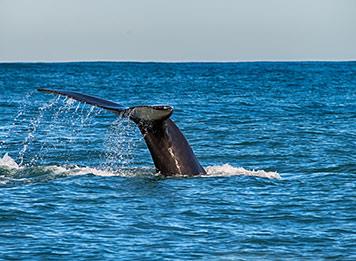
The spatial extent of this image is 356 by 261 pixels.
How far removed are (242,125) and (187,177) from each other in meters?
12.7

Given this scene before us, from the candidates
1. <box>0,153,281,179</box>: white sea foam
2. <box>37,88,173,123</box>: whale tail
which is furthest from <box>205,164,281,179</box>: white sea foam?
<box>37,88,173,123</box>: whale tail

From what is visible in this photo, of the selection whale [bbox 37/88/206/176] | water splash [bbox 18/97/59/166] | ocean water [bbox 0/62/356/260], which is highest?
whale [bbox 37/88/206/176]

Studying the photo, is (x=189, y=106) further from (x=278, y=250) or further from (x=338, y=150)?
(x=278, y=250)

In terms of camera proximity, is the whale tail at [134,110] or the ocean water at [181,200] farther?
the whale tail at [134,110]

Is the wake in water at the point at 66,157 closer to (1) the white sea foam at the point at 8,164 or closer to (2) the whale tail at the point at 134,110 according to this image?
(1) the white sea foam at the point at 8,164

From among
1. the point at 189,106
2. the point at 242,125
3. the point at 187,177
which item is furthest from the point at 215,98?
the point at 187,177

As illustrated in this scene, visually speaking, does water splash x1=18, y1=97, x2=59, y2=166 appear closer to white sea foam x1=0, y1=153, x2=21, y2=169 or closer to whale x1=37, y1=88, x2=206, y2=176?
white sea foam x1=0, y1=153, x2=21, y2=169

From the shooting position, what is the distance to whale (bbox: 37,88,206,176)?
12.6 m

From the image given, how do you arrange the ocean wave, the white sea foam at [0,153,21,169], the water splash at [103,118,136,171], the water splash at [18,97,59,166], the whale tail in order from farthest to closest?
the water splash at [18,97,59,166] → the water splash at [103,118,136,171] → the white sea foam at [0,153,21,169] → the ocean wave → the whale tail

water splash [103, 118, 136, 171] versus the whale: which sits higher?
the whale

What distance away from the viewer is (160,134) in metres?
13.3

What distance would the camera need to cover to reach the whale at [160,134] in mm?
12578

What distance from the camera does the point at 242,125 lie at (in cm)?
2647

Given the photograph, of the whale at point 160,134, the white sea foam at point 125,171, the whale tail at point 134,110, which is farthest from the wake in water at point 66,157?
the whale at point 160,134
